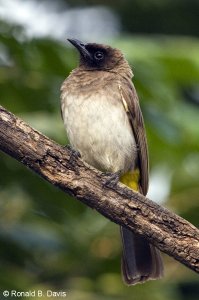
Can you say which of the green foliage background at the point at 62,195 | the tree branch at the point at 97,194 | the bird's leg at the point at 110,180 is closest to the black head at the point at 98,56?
the green foliage background at the point at 62,195

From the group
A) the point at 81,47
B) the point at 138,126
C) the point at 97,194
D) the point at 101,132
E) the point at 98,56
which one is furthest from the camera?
the point at 98,56

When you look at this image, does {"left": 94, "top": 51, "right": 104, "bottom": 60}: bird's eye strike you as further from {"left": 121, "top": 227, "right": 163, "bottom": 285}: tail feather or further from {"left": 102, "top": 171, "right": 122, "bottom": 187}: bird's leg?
{"left": 102, "top": 171, "right": 122, "bottom": 187}: bird's leg

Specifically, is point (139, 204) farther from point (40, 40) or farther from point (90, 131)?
point (40, 40)

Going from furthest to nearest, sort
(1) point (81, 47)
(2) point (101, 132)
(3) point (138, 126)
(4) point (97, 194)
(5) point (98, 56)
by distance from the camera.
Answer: (5) point (98, 56)
(1) point (81, 47)
(3) point (138, 126)
(2) point (101, 132)
(4) point (97, 194)

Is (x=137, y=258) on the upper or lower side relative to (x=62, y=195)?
lower

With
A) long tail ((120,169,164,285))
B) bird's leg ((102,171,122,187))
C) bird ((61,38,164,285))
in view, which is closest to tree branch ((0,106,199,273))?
bird's leg ((102,171,122,187))

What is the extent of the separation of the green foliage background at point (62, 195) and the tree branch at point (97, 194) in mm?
714

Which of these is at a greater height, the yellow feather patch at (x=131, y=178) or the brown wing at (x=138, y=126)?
the brown wing at (x=138, y=126)

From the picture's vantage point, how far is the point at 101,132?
6.45 metres

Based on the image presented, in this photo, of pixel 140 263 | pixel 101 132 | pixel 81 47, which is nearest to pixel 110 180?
pixel 101 132

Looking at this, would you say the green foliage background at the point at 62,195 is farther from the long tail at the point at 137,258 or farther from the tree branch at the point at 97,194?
the tree branch at the point at 97,194

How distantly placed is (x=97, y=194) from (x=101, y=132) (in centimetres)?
85

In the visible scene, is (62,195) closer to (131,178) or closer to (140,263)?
(131,178)

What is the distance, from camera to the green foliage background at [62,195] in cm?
634
